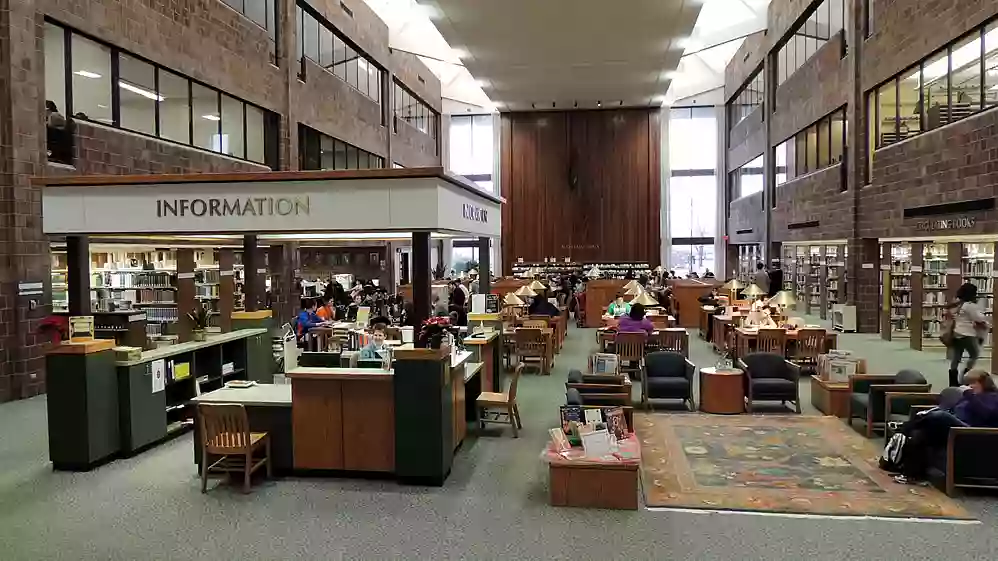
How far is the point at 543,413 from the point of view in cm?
990

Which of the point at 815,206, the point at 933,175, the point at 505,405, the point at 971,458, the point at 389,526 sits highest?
the point at 933,175

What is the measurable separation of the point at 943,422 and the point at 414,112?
2669 centimetres

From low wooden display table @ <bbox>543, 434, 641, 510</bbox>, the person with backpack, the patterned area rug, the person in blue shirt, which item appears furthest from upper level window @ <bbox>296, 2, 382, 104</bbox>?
low wooden display table @ <bbox>543, 434, 641, 510</bbox>

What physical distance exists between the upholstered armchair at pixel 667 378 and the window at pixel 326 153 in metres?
12.7

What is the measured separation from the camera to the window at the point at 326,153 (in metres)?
20.3

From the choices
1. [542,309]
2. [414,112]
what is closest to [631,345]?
[542,309]

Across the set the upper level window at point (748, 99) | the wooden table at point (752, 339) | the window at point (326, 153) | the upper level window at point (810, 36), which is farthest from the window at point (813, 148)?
the window at point (326, 153)

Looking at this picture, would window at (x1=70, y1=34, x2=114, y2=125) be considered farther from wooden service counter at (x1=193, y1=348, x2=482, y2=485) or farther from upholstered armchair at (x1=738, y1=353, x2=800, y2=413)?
upholstered armchair at (x1=738, y1=353, x2=800, y2=413)

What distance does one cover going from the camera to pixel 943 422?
6703 mm

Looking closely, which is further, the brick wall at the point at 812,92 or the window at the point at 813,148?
the window at the point at 813,148

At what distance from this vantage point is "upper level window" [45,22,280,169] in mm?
11898

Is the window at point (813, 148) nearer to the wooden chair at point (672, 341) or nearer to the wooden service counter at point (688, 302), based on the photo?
the wooden service counter at point (688, 302)

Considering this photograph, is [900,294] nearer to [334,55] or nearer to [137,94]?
[137,94]

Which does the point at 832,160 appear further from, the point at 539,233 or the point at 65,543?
the point at 65,543
